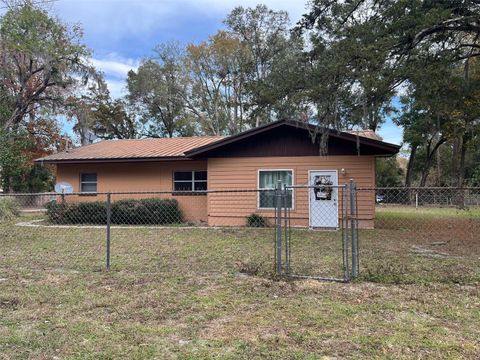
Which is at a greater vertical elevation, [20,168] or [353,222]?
[20,168]

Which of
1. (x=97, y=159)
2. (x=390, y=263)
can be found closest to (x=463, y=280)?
(x=390, y=263)

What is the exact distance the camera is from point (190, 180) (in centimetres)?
1652

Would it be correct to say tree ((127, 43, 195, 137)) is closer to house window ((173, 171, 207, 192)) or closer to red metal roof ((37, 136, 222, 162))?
red metal roof ((37, 136, 222, 162))

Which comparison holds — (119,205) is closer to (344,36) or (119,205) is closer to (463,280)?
(344,36)

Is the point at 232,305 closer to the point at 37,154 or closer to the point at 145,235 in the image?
the point at 145,235

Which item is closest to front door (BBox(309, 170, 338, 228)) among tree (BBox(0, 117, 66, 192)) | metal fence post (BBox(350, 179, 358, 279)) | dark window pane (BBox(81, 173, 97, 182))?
metal fence post (BBox(350, 179, 358, 279))

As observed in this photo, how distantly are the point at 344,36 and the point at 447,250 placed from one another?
571 cm

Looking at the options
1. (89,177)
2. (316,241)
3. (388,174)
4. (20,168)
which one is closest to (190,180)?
(89,177)

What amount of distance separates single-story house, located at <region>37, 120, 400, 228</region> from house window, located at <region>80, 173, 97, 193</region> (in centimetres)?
41

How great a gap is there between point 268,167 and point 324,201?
2175mm

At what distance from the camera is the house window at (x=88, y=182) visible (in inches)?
692

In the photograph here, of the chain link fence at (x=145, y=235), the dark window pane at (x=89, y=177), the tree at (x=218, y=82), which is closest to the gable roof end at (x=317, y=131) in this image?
the chain link fence at (x=145, y=235)

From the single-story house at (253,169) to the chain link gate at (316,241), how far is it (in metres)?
0.08

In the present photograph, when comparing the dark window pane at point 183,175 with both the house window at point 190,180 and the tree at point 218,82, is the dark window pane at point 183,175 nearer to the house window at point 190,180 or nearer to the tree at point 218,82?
the house window at point 190,180
